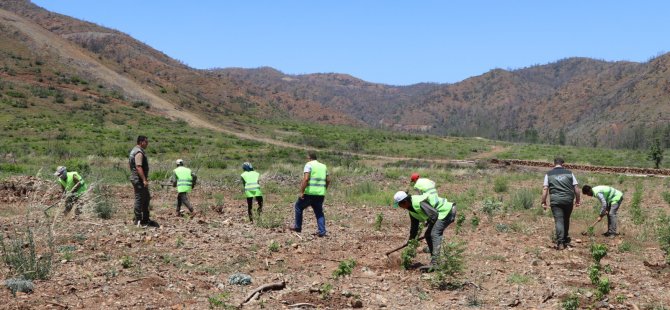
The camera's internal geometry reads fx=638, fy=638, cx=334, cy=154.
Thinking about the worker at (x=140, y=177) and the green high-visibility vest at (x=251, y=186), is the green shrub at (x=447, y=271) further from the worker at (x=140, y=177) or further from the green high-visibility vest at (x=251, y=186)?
the green high-visibility vest at (x=251, y=186)

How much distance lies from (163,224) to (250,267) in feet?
11.7

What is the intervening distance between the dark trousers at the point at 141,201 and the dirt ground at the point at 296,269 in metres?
0.26

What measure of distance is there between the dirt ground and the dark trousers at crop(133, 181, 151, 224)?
26 centimetres

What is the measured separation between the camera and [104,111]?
5288cm

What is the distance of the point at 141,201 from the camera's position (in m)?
10.8

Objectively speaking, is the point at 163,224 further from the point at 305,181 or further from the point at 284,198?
the point at 284,198

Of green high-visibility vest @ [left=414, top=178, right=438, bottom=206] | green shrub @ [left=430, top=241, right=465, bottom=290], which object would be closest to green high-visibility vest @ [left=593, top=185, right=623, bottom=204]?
green high-visibility vest @ [left=414, top=178, right=438, bottom=206]

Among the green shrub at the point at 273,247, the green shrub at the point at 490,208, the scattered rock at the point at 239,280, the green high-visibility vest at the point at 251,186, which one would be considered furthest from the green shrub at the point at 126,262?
the green shrub at the point at 490,208

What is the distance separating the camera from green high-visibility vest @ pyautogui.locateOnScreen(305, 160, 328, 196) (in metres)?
11.0

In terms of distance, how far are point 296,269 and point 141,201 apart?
3.51 meters

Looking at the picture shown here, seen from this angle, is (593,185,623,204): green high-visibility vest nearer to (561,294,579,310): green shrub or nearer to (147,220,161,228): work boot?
(561,294,579,310): green shrub

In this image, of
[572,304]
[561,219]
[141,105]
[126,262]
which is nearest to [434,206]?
[572,304]

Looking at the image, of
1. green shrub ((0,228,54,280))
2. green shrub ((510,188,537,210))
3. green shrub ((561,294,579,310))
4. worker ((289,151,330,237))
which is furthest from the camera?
green shrub ((510,188,537,210))

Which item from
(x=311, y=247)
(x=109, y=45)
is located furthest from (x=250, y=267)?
(x=109, y=45)
